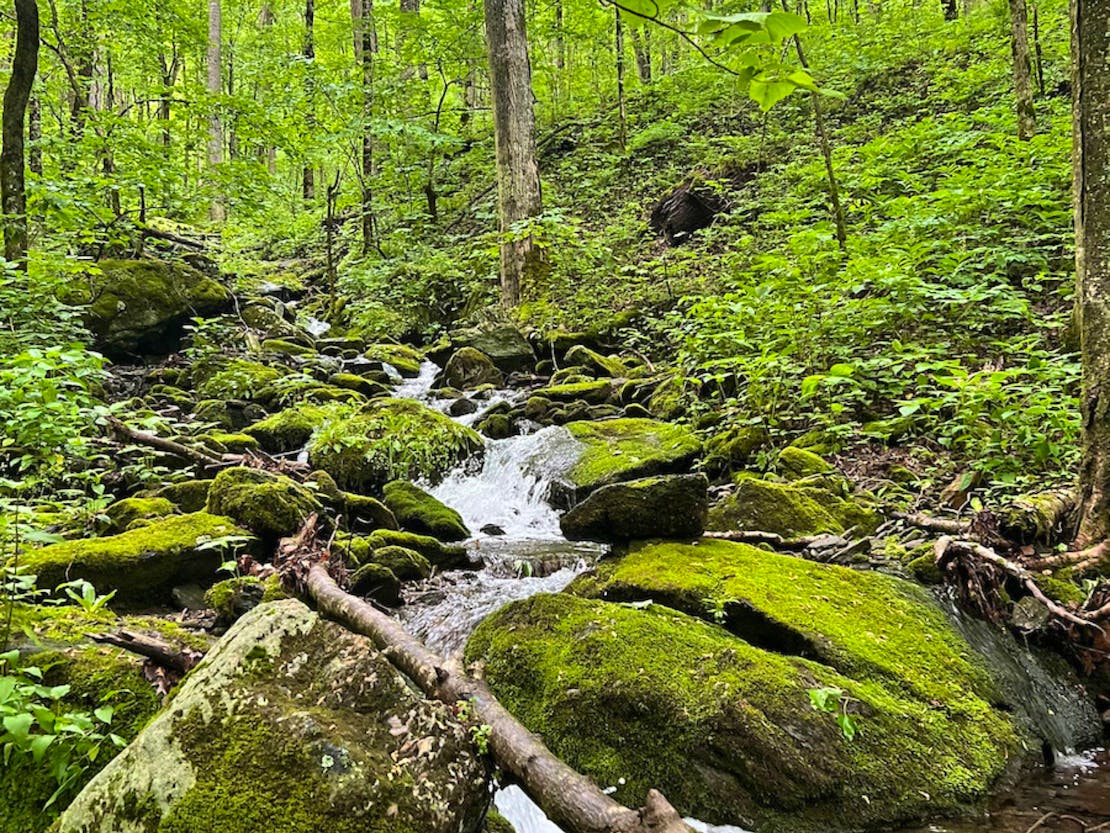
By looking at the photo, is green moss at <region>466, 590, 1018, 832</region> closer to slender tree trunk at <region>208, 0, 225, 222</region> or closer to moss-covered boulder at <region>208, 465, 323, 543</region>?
moss-covered boulder at <region>208, 465, 323, 543</region>

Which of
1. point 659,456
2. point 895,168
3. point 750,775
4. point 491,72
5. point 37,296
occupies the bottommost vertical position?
point 750,775

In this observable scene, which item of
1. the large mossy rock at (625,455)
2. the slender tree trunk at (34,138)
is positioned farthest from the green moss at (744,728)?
the slender tree trunk at (34,138)

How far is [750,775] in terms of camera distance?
257 cm

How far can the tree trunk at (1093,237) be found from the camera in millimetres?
3479

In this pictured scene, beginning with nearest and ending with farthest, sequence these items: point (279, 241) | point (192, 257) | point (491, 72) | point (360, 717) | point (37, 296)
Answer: point (360, 717) < point (37, 296) < point (491, 72) < point (192, 257) < point (279, 241)

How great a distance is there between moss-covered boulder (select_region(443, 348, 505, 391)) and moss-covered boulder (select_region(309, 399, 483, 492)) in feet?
8.35

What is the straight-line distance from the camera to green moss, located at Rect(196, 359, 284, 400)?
8.56 m

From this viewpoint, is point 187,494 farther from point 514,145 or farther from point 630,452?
point 514,145

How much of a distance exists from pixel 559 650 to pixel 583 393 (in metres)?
5.91

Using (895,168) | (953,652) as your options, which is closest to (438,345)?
(895,168)

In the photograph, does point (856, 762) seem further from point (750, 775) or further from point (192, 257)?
point (192, 257)

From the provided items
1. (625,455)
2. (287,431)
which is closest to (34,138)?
(287,431)

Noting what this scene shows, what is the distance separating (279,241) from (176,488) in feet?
63.2

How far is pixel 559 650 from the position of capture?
10.5ft
